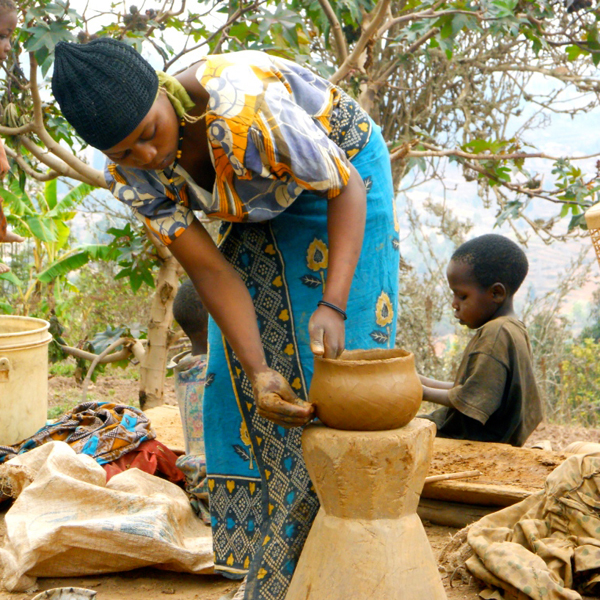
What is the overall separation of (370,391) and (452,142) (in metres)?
5.99

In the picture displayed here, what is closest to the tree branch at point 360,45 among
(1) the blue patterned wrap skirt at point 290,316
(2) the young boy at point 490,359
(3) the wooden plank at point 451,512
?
(2) the young boy at point 490,359

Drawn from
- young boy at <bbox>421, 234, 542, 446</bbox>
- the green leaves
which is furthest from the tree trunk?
the green leaves

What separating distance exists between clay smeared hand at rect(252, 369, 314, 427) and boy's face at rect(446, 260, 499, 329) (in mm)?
2120

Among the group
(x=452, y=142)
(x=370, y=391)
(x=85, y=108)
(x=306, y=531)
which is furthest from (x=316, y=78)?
(x=452, y=142)

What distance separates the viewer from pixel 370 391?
77.0 inches

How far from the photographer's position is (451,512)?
3.51 meters

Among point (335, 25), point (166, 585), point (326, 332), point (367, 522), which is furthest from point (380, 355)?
point (335, 25)

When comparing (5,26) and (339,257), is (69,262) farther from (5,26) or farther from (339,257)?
(339,257)

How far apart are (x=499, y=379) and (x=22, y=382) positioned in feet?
8.86

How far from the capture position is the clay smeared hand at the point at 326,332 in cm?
202

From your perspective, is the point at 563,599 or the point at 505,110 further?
the point at 505,110

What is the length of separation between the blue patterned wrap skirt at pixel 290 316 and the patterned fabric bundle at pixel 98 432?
158 centimetres

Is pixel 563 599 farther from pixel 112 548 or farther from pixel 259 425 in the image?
pixel 112 548

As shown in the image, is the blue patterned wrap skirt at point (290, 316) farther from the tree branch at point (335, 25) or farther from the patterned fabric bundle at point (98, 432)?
the tree branch at point (335, 25)
